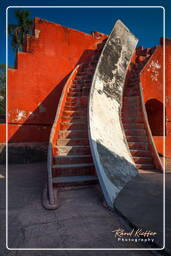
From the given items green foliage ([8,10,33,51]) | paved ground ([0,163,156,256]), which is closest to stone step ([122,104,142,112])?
paved ground ([0,163,156,256])

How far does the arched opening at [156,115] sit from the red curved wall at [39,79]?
4.73m

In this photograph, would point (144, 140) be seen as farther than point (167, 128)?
No

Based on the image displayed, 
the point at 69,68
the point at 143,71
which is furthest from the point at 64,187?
the point at 143,71

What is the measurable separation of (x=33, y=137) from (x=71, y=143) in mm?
2314

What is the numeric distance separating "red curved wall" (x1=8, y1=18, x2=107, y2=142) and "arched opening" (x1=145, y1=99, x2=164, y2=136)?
4725 millimetres

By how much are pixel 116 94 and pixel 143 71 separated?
107 inches

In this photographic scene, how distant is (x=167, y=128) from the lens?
8.52 m

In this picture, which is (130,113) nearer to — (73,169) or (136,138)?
(136,138)

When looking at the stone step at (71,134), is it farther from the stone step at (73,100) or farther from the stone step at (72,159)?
the stone step at (73,100)

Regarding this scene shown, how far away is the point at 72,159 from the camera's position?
3.93m

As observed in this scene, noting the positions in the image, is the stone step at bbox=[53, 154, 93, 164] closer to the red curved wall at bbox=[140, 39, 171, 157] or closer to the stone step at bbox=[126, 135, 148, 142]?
the stone step at bbox=[126, 135, 148, 142]

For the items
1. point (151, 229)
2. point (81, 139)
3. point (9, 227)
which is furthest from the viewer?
point (81, 139)

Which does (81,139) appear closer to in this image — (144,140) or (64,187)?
(64,187)

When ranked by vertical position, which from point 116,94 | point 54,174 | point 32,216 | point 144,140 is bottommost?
point 32,216
